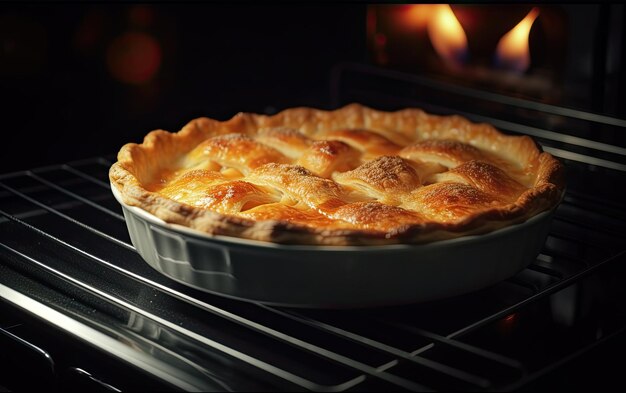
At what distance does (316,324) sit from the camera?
1161mm

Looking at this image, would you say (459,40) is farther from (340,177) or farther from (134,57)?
(134,57)

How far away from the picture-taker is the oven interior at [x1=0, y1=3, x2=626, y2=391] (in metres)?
1.09

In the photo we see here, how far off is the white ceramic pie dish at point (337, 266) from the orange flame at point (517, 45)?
0.68 m

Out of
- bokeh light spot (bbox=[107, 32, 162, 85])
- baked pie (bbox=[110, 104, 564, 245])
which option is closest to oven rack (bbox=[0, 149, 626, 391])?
baked pie (bbox=[110, 104, 564, 245])

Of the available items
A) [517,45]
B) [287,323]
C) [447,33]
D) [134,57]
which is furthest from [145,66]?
[287,323]

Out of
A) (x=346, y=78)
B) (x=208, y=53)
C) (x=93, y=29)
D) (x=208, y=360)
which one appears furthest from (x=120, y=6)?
(x=208, y=360)

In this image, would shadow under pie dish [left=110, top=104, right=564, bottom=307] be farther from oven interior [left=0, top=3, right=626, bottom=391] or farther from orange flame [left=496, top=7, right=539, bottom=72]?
orange flame [left=496, top=7, right=539, bottom=72]

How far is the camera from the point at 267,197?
1413 millimetres

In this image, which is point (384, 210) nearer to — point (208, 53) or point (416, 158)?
point (416, 158)

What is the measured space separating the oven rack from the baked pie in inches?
5.1

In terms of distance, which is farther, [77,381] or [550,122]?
[550,122]

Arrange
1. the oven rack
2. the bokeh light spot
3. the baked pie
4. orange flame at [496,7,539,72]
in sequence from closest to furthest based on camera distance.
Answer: the oven rack, the baked pie, orange flame at [496,7,539,72], the bokeh light spot

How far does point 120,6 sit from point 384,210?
1.03m

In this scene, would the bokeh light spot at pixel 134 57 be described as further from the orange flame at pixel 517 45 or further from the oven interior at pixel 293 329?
the orange flame at pixel 517 45
